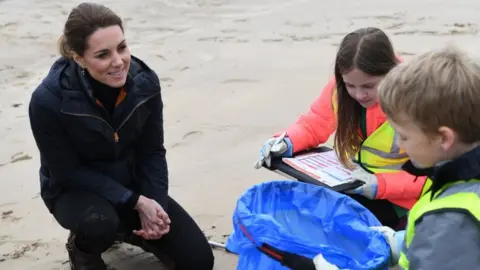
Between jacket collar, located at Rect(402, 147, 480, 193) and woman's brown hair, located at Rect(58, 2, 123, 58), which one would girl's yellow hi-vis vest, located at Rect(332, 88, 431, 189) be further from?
woman's brown hair, located at Rect(58, 2, 123, 58)

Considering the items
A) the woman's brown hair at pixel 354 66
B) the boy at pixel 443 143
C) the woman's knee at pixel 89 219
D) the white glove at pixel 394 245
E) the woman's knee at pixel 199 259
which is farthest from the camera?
the woman's knee at pixel 199 259

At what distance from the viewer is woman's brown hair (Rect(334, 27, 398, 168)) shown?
2.42 m

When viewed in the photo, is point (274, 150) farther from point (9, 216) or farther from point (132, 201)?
point (9, 216)

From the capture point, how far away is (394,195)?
246 cm

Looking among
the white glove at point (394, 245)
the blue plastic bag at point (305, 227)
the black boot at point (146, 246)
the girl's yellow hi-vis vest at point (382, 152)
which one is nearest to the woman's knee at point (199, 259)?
the black boot at point (146, 246)

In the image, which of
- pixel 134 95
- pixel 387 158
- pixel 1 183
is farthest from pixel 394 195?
pixel 1 183

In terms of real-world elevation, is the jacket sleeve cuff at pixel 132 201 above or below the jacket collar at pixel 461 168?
below

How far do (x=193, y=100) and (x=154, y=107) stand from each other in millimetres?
1991

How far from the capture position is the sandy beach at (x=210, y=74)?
11.0 feet

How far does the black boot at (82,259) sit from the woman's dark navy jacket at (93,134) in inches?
7.4

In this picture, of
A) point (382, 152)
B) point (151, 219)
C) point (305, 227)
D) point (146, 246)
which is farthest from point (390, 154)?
point (146, 246)

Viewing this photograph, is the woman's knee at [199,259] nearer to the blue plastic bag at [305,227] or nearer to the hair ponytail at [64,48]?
the blue plastic bag at [305,227]

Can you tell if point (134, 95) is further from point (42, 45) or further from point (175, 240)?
point (42, 45)

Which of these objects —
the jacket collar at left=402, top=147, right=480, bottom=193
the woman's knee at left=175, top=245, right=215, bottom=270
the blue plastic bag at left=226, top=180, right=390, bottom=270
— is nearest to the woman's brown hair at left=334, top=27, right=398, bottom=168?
the blue plastic bag at left=226, top=180, right=390, bottom=270
